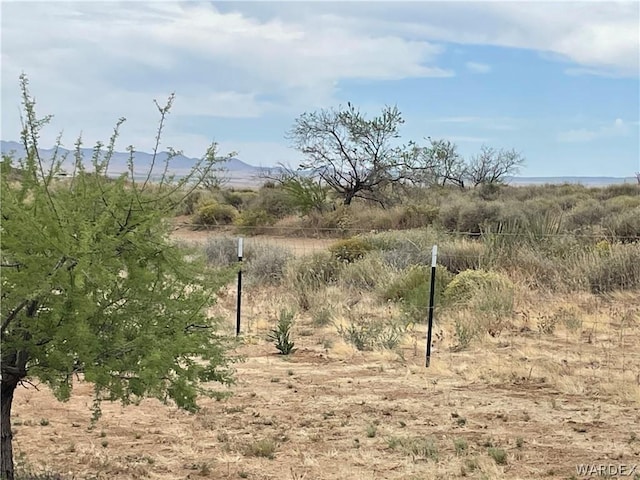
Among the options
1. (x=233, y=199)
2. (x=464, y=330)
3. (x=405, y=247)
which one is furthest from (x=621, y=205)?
(x=233, y=199)

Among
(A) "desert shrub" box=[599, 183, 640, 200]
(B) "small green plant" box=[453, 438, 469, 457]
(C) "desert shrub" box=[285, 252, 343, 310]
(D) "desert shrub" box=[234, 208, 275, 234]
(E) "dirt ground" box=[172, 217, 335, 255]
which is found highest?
(A) "desert shrub" box=[599, 183, 640, 200]

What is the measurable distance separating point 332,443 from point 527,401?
2359mm

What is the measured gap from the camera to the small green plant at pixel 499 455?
616cm

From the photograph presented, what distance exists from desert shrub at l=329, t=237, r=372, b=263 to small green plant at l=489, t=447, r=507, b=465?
10987 millimetres

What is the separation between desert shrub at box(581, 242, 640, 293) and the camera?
1459 centimetres

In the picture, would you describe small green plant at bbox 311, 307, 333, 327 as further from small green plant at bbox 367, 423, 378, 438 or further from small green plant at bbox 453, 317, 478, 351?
small green plant at bbox 367, 423, 378, 438

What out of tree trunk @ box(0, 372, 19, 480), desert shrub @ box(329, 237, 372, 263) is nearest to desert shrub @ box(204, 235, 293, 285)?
desert shrub @ box(329, 237, 372, 263)

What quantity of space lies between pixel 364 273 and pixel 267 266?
2.74m

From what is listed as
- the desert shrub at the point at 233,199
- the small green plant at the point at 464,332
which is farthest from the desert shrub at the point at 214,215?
the small green plant at the point at 464,332

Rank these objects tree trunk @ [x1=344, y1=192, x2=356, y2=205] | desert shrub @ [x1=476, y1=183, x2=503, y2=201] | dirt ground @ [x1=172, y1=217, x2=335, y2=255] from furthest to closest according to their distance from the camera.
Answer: desert shrub @ [x1=476, y1=183, x2=503, y2=201], tree trunk @ [x1=344, y1=192, x2=356, y2=205], dirt ground @ [x1=172, y1=217, x2=335, y2=255]

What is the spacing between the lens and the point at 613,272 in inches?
582

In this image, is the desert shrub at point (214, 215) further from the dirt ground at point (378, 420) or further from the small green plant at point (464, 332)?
the dirt ground at point (378, 420)

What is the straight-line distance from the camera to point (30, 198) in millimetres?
5191

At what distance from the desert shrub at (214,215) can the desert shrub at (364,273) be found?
18838 mm
